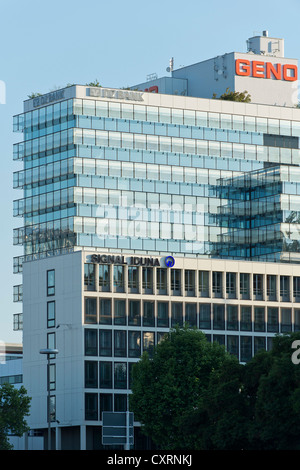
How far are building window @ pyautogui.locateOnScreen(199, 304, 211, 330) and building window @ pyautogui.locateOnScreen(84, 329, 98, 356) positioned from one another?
14658mm

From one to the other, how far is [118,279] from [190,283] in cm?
1005

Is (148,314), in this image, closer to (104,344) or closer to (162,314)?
(162,314)

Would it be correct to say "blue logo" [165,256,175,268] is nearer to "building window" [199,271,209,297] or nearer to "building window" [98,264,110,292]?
"building window" [199,271,209,297]

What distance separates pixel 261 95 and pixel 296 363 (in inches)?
3685

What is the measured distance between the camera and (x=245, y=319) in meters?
159

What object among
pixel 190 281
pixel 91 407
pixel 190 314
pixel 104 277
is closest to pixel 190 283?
pixel 190 281

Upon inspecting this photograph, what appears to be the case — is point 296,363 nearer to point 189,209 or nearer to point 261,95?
point 189,209

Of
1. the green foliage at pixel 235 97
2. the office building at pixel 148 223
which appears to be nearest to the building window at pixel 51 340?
the office building at pixel 148 223

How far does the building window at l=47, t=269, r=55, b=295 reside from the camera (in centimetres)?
15500

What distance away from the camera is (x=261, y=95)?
18512 centimetres

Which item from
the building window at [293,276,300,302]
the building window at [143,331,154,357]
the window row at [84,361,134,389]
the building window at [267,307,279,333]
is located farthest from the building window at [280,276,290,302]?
the window row at [84,361,134,389]

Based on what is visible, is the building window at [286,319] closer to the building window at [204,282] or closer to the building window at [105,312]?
the building window at [204,282]

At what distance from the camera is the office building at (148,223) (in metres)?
151
